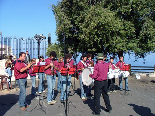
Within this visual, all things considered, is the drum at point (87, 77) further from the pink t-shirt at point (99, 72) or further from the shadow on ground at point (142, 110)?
the shadow on ground at point (142, 110)

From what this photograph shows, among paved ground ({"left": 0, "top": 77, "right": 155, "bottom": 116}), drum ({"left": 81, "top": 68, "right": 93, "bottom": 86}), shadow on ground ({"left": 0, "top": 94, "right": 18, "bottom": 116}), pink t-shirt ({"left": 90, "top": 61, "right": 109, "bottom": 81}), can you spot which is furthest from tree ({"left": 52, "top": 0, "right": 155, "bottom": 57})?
pink t-shirt ({"left": 90, "top": 61, "right": 109, "bottom": 81})

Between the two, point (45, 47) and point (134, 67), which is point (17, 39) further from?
point (134, 67)

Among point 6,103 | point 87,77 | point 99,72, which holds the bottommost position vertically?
point 6,103

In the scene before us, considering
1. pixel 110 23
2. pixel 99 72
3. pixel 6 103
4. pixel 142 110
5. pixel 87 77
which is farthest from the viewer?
pixel 110 23

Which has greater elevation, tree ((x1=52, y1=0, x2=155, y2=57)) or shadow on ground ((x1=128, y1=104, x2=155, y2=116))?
tree ((x1=52, y1=0, x2=155, y2=57))

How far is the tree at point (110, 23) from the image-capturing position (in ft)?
45.5

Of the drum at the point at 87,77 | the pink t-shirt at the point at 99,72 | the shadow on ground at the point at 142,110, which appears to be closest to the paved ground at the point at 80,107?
the shadow on ground at the point at 142,110

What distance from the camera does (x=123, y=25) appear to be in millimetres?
15617

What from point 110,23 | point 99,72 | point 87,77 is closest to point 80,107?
Answer: point 87,77

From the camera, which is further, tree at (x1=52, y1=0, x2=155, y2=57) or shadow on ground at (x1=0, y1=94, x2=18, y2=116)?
tree at (x1=52, y1=0, x2=155, y2=57)

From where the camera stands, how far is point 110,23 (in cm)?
1359

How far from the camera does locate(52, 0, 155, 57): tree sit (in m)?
13.9

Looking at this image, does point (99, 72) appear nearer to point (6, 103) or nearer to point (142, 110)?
point (142, 110)

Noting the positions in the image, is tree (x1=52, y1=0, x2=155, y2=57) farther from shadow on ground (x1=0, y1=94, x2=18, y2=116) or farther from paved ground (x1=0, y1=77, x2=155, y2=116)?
shadow on ground (x1=0, y1=94, x2=18, y2=116)
